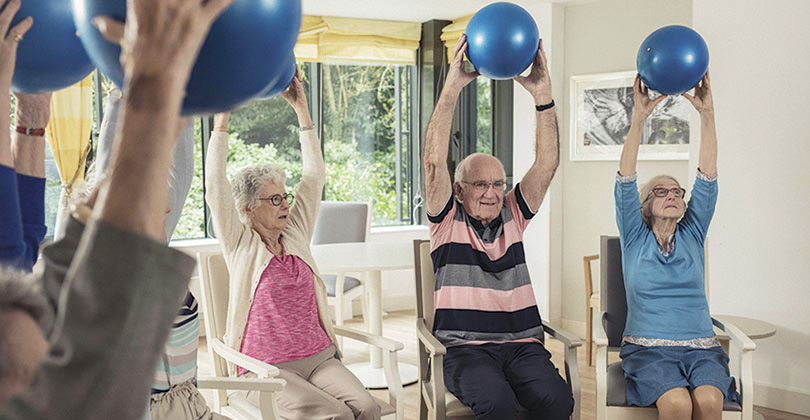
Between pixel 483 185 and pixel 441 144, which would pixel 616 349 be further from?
pixel 441 144

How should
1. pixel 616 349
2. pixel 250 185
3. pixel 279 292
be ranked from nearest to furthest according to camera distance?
pixel 279 292
pixel 250 185
pixel 616 349

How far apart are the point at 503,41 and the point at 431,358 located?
1.06 metres

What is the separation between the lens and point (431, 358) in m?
2.41

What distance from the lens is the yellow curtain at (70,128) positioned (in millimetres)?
4465

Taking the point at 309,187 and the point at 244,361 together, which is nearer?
the point at 244,361

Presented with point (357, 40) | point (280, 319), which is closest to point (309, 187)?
point (280, 319)

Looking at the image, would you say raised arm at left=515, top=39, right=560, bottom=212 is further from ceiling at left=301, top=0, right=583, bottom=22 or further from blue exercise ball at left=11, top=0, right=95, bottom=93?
ceiling at left=301, top=0, right=583, bottom=22

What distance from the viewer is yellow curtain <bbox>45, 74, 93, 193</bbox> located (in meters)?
4.46

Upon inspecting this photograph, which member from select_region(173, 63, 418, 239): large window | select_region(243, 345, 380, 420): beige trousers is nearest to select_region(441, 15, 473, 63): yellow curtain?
select_region(173, 63, 418, 239): large window

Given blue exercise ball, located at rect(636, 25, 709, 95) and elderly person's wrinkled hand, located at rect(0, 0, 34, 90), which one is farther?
blue exercise ball, located at rect(636, 25, 709, 95)

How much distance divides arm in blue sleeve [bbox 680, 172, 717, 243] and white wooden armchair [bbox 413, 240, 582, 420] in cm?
69

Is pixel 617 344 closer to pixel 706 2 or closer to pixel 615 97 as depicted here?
pixel 706 2

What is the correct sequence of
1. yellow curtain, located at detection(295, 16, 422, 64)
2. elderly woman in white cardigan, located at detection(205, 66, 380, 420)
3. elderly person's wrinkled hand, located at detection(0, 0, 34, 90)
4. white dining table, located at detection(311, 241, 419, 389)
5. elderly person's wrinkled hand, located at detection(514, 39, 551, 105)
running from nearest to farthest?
elderly person's wrinkled hand, located at detection(0, 0, 34, 90) < elderly woman in white cardigan, located at detection(205, 66, 380, 420) < elderly person's wrinkled hand, located at detection(514, 39, 551, 105) < white dining table, located at detection(311, 241, 419, 389) < yellow curtain, located at detection(295, 16, 422, 64)

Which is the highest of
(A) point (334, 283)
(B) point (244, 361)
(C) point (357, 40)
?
(C) point (357, 40)
